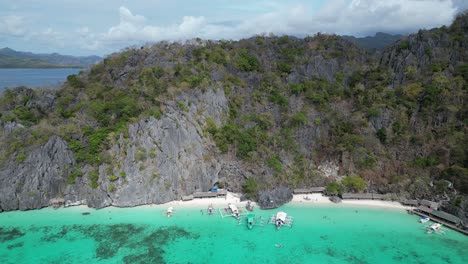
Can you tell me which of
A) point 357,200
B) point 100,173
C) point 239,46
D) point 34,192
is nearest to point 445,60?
point 357,200

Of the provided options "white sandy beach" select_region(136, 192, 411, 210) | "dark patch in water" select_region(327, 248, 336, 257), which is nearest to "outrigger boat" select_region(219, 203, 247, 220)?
"white sandy beach" select_region(136, 192, 411, 210)

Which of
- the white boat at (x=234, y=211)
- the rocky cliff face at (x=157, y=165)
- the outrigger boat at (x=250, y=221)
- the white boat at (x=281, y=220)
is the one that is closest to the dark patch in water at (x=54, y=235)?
the rocky cliff face at (x=157, y=165)

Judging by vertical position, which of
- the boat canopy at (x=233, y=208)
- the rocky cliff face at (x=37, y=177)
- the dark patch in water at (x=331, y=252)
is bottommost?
the dark patch in water at (x=331, y=252)

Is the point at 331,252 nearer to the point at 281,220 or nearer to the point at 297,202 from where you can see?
the point at 281,220

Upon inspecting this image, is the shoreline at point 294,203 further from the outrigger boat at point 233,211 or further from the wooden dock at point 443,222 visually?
the wooden dock at point 443,222

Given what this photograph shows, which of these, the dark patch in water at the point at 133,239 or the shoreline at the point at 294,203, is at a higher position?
the shoreline at the point at 294,203

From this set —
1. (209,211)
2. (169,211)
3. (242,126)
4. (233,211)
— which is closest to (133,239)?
(169,211)

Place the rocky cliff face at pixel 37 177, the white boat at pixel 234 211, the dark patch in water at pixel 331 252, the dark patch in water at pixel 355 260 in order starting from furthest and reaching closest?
the rocky cliff face at pixel 37 177, the white boat at pixel 234 211, the dark patch in water at pixel 331 252, the dark patch in water at pixel 355 260

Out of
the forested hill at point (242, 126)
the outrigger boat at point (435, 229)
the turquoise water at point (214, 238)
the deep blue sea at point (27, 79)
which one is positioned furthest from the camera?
the deep blue sea at point (27, 79)
